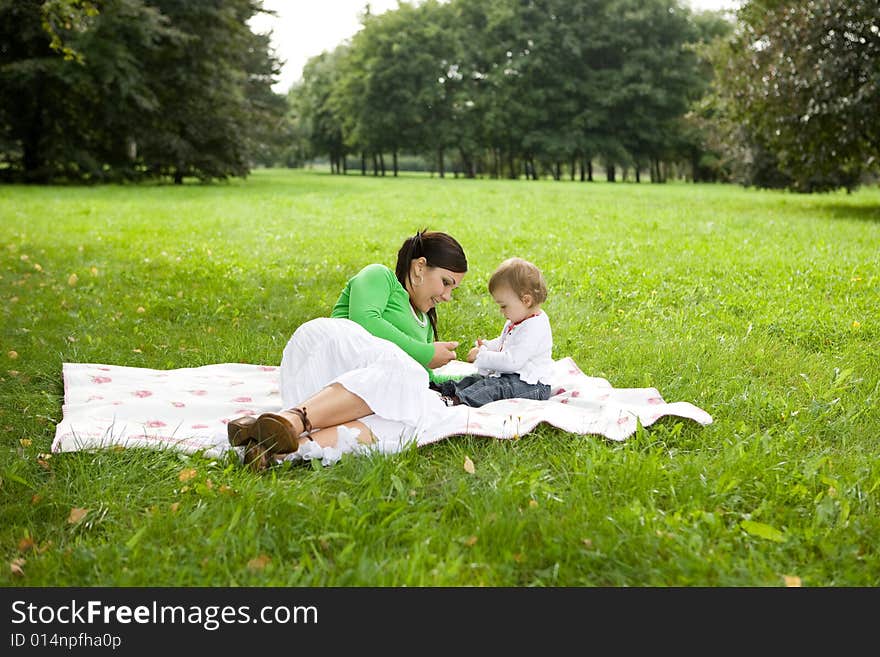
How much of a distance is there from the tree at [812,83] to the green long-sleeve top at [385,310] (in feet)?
43.4

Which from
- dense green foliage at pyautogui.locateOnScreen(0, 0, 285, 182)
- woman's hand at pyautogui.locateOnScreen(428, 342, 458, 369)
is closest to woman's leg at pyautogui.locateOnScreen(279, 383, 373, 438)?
woman's hand at pyautogui.locateOnScreen(428, 342, 458, 369)

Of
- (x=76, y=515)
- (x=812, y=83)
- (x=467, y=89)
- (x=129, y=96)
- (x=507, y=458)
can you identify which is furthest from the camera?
(x=467, y=89)

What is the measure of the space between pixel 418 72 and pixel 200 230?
1683 inches

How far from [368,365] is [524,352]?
1166 mm

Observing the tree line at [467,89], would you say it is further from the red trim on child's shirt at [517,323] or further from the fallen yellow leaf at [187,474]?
the fallen yellow leaf at [187,474]

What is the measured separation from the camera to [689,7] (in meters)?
51.6

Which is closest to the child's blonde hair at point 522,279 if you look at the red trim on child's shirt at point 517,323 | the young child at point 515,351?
the young child at point 515,351

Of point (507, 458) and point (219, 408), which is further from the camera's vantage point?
point (219, 408)

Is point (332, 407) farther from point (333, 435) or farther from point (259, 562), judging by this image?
point (259, 562)

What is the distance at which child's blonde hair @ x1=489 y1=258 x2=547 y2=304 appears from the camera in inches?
179

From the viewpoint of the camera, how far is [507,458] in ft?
12.3

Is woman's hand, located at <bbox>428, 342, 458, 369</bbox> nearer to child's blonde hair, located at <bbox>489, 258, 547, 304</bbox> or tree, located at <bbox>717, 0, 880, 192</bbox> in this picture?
child's blonde hair, located at <bbox>489, 258, 547, 304</bbox>

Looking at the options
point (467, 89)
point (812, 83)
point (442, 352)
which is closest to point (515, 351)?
point (442, 352)
